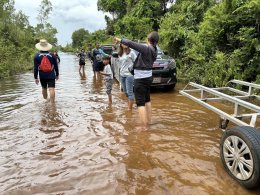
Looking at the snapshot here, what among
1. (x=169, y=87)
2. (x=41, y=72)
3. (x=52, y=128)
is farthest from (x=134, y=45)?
(x=169, y=87)

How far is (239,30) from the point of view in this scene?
9203 mm

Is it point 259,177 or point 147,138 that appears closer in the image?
point 259,177

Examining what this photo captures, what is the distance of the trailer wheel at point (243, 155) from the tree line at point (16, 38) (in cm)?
755

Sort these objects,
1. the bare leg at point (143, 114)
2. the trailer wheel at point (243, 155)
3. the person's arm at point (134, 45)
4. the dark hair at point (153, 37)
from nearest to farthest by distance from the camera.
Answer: the trailer wheel at point (243, 155)
the person's arm at point (134, 45)
the dark hair at point (153, 37)
the bare leg at point (143, 114)

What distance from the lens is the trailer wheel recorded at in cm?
332

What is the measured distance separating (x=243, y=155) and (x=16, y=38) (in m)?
35.8

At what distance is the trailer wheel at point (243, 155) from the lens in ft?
10.9

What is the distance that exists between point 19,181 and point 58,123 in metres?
2.81

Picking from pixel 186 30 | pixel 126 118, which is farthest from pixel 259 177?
pixel 186 30

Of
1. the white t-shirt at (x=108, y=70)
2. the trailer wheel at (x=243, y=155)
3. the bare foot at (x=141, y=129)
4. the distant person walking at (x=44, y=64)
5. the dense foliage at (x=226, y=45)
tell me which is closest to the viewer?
the trailer wheel at (x=243, y=155)

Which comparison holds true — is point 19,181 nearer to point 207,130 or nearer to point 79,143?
point 79,143

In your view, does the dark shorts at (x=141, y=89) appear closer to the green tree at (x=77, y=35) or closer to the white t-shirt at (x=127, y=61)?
the white t-shirt at (x=127, y=61)

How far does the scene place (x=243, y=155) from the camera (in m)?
3.55

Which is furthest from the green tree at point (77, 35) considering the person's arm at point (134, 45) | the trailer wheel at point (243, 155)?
the trailer wheel at point (243, 155)
